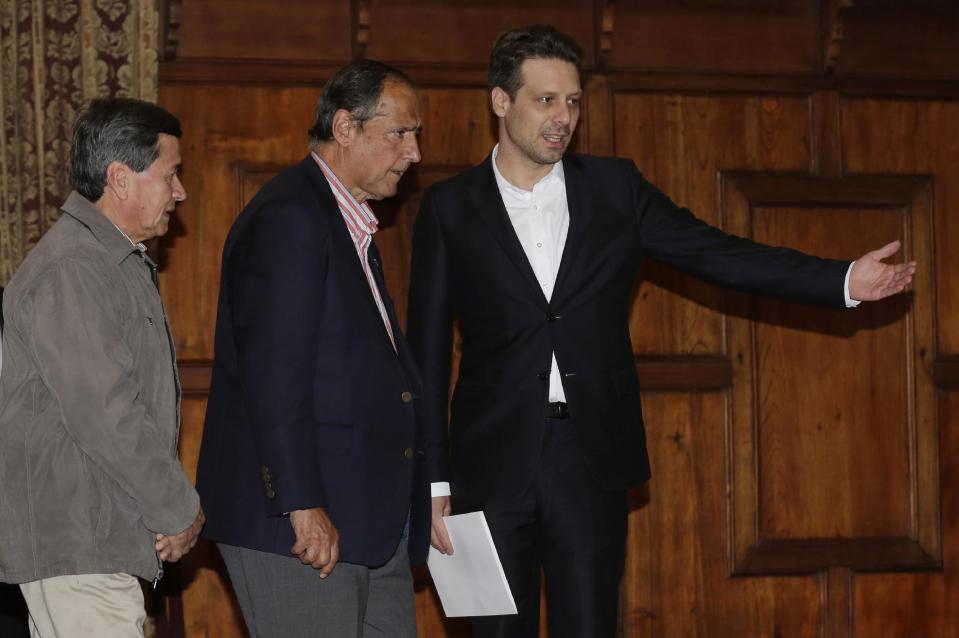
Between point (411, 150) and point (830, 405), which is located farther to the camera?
point (830, 405)

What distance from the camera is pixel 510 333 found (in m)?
3.35

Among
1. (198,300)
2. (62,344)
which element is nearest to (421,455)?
(62,344)

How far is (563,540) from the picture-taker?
3.28 metres

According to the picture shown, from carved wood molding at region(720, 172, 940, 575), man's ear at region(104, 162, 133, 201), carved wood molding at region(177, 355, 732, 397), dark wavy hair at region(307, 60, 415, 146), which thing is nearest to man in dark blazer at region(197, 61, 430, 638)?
dark wavy hair at region(307, 60, 415, 146)

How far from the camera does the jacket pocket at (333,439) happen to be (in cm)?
271

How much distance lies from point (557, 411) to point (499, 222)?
52 centimetres

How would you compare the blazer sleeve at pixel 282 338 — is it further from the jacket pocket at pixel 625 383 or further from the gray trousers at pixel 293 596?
the jacket pocket at pixel 625 383

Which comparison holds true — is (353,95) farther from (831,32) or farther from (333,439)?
(831,32)

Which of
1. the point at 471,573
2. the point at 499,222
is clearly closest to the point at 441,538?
the point at 471,573

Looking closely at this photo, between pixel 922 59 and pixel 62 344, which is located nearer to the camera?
pixel 62 344

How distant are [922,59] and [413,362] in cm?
280

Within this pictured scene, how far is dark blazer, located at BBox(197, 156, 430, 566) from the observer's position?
8.64 ft

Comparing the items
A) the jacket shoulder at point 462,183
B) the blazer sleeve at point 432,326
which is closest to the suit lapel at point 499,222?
the jacket shoulder at point 462,183

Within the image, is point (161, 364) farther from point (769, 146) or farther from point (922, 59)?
point (922, 59)
